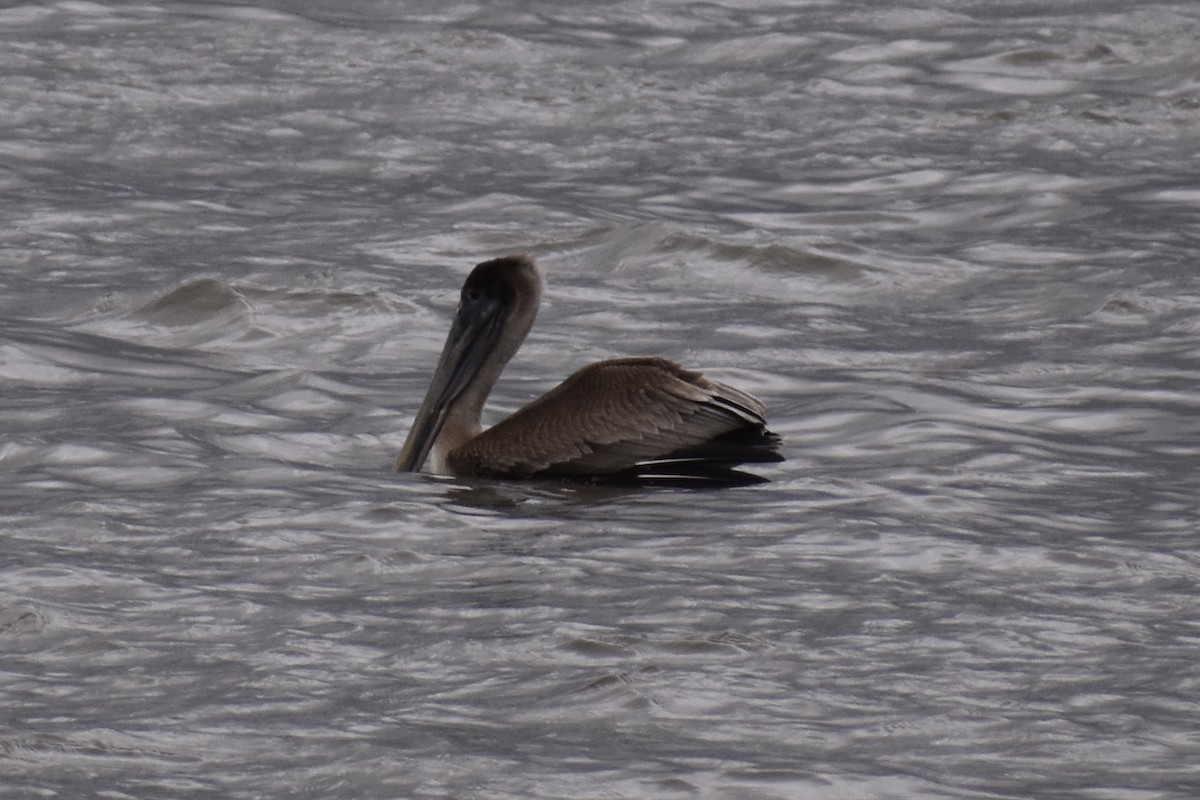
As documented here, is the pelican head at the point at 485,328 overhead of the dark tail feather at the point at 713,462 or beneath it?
overhead

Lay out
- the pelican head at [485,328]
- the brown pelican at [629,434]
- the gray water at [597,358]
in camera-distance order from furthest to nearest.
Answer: the pelican head at [485,328]
the brown pelican at [629,434]
the gray water at [597,358]

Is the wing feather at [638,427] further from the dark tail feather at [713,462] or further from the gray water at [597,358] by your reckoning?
the gray water at [597,358]

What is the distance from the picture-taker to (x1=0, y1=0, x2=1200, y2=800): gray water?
5.03m

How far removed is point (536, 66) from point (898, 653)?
9.40m

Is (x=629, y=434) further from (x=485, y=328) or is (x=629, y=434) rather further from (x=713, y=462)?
(x=485, y=328)

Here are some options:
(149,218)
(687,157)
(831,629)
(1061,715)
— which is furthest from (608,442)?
(687,157)

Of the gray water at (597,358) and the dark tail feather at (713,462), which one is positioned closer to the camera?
the gray water at (597,358)

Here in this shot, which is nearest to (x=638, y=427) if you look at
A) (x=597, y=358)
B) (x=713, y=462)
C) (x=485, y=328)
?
(x=713, y=462)

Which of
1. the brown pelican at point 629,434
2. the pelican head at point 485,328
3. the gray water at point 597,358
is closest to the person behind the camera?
the gray water at point 597,358

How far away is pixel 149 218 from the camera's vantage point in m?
11.5

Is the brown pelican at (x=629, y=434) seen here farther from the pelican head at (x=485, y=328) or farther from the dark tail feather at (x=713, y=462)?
the pelican head at (x=485, y=328)

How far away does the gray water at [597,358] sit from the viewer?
5031 mm

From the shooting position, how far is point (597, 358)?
30.2 ft

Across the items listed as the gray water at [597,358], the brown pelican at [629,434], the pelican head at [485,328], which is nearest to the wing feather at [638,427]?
the brown pelican at [629,434]
